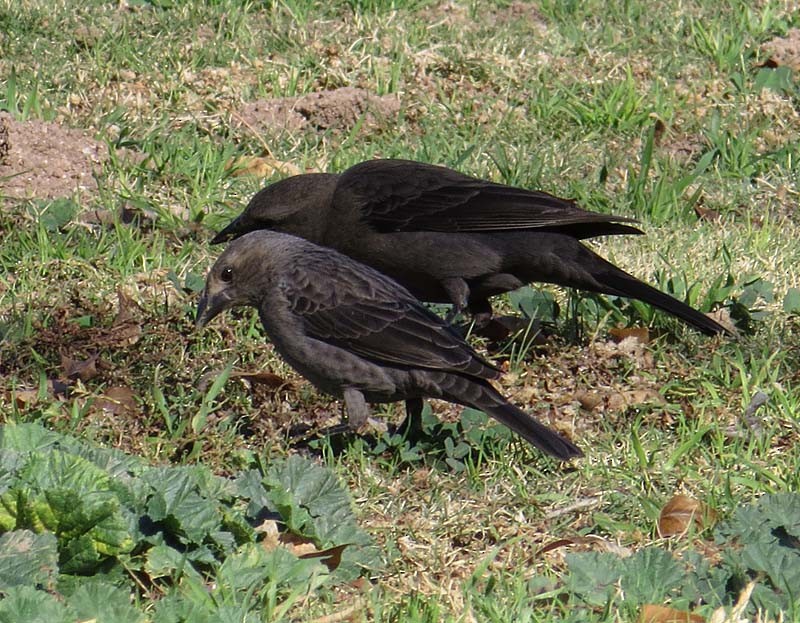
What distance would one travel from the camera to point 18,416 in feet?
17.1

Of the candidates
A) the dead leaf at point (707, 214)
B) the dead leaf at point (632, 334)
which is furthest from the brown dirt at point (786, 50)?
the dead leaf at point (632, 334)

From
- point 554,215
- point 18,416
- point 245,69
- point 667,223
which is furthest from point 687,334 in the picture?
point 245,69

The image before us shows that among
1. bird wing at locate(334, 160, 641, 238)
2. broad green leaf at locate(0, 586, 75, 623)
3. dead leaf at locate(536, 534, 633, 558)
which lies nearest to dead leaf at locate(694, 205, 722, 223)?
bird wing at locate(334, 160, 641, 238)

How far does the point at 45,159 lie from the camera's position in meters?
7.50

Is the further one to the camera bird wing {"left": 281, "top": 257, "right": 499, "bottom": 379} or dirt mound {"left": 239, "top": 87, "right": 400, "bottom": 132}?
dirt mound {"left": 239, "top": 87, "right": 400, "bottom": 132}

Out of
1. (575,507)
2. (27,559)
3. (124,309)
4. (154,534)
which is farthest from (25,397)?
(575,507)

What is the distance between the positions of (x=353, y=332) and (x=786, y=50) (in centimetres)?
526

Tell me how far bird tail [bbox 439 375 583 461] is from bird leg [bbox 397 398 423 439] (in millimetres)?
183

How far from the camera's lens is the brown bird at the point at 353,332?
529 cm

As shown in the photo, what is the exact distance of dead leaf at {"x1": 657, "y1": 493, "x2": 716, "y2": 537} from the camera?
4.69m

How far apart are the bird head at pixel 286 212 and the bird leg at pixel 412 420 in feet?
4.89

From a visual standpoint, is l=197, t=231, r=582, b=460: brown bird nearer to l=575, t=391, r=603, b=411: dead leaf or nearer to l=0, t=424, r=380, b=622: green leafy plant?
l=575, t=391, r=603, b=411: dead leaf

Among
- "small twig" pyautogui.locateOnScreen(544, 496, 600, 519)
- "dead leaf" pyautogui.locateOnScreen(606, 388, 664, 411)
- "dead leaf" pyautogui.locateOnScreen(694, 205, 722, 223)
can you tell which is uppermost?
"small twig" pyautogui.locateOnScreen(544, 496, 600, 519)

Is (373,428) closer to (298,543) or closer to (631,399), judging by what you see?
(631,399)
